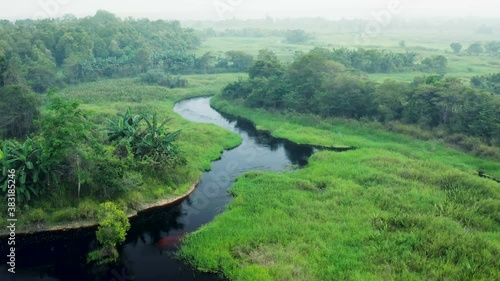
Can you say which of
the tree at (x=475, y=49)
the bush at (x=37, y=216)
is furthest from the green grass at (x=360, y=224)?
the tree at (x=475, y=49)

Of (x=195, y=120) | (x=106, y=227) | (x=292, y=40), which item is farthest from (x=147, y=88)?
(x=292, y=40)

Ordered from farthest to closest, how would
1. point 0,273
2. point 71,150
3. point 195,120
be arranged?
1. point 195,120
2. point 71,150
3. point 0,273

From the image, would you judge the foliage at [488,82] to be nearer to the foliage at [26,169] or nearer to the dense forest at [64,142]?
the dense forest at [64,142]

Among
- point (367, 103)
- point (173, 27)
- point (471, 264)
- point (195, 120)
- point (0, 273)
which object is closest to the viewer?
point (471, 264)

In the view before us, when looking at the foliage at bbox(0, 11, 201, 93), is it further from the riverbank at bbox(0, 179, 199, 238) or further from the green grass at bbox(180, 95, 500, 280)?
the green grass at bbox(180, 95, 500, 280)

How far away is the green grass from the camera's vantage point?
1964 cm

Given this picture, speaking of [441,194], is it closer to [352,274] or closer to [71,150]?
[352,274]

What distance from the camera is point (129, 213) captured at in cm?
2597

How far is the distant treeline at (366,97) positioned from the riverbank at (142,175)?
11.1 meters

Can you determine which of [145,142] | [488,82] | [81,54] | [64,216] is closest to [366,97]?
[488,82]

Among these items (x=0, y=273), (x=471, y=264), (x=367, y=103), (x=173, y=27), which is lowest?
(x=0, y=273)

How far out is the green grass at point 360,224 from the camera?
19641 millimetres

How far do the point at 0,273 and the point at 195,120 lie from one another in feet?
107

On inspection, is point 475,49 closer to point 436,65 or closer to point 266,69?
point 436,65
